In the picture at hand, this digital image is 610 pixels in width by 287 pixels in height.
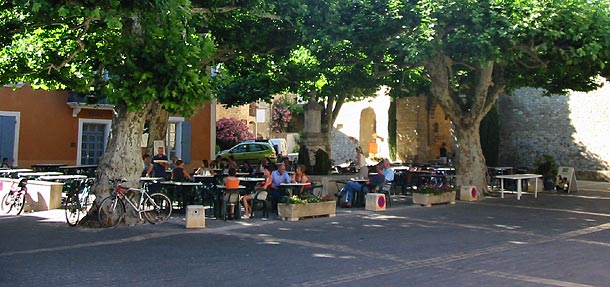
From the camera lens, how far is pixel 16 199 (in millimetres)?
13219

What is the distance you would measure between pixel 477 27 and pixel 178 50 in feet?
23.7

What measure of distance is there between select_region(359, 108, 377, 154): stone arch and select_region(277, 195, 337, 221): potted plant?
2641 centimetres

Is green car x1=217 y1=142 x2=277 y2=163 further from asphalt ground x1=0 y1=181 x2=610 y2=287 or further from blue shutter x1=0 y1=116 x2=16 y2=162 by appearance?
asphalt ground x1=0 y1=181 x2=610 y2=287

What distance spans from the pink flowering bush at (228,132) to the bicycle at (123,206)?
25537 mm

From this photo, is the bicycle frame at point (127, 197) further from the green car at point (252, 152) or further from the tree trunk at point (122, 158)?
the green car at point (252, 152)

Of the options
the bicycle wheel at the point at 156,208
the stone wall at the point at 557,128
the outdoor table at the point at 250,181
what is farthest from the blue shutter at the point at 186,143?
the stone wall at the point at 557,128

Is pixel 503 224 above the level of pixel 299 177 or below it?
below

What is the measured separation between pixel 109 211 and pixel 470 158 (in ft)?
36.8

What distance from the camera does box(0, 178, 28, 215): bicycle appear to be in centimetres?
1320

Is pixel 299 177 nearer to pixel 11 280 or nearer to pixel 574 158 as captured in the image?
pixel 11 280

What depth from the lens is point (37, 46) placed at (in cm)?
1120

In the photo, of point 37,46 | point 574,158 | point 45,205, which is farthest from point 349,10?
point 574,158

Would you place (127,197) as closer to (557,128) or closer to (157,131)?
(157,131)

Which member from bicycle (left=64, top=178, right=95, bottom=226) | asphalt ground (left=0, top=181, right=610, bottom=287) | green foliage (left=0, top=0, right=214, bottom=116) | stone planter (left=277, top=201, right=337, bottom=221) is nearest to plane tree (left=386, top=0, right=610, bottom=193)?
asphalt ground (left=0, top=181, right=610, bottom=287)
